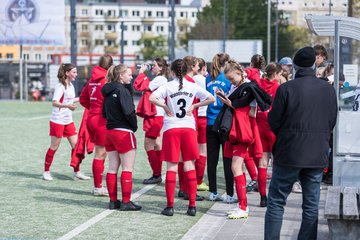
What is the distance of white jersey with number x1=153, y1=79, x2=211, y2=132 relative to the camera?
984 cm

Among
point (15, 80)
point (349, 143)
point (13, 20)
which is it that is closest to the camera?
point (349, 143)

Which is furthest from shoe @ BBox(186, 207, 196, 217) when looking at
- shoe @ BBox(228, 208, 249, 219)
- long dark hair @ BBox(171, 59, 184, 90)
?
long dark hair @ BBox(171, 59, 184, 90)

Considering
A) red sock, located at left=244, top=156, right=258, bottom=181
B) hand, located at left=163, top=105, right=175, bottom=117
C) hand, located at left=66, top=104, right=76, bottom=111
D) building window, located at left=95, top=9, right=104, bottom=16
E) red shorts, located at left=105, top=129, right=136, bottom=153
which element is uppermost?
building window, located at left=95, top=9, right=104, bottom=16

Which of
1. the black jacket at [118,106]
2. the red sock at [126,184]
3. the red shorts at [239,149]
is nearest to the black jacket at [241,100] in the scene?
the red shorts at [239,149]

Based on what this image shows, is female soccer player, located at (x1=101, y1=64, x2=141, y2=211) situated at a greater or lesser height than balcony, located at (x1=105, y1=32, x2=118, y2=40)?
lesser

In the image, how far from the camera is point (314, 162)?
7352mm

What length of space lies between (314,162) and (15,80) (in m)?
63.7

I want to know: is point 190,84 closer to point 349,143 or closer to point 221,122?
point 221,122

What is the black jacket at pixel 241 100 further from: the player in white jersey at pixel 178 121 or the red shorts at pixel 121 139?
the red shorts at pixel 121 139

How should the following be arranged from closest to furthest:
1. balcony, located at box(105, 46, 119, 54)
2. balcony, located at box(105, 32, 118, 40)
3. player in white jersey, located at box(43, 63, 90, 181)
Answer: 1. player in white jersey, located at box(43, 63, 90, 181)
2. balcony, located at box(105, 46, 119, 54)
3. balcony, located at box(105, 32, 118, 40)

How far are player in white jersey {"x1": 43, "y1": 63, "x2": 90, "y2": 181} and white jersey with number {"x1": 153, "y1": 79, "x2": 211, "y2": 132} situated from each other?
312 centimetres

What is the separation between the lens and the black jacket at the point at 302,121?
287 inches

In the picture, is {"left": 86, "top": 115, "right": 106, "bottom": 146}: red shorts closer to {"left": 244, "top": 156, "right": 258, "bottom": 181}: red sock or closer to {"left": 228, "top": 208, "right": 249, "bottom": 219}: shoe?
{"left": 244, "top": 156, "right": 258, "bottom": 181}: red sock

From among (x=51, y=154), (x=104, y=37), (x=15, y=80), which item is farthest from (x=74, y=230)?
(x=104, y=37)
